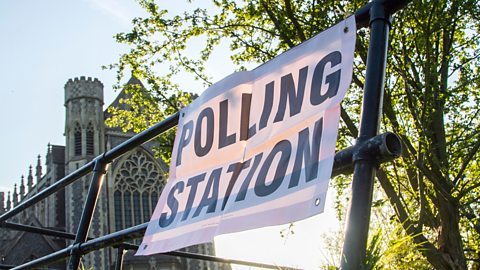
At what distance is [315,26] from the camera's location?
12.5 metres

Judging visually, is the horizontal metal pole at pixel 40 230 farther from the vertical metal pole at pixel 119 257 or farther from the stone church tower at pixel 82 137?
the stone church tower at pixel 82 137

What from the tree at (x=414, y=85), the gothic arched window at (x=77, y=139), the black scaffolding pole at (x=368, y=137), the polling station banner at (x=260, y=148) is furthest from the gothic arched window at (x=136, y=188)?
the black scaffolding pole at (x=368, y=137)

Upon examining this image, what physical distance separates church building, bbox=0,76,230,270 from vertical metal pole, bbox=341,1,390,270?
31210 mm

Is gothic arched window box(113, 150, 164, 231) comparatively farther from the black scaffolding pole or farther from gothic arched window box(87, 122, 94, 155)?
the black scaffolding pole

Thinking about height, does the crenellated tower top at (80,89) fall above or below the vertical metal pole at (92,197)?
above

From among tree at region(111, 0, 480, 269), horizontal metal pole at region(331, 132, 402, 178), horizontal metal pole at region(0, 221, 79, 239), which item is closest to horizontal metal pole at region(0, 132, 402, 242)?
horizontal metal pole at region(331, 132, 402, 178)

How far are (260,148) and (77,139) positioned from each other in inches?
1317

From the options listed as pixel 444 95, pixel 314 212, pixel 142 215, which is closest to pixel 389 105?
pixel 444 95

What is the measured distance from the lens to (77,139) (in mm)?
34594

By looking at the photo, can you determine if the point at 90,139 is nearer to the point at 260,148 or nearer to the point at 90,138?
the point at 90,138

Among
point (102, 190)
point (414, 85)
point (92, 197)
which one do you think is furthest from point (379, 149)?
point (102, 190)

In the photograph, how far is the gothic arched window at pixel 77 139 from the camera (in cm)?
3416

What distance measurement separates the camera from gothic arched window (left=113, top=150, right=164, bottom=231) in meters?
34.0

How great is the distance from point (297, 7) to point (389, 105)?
9.54 feet
